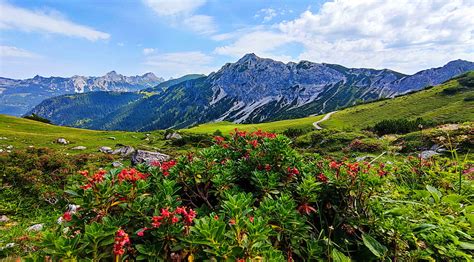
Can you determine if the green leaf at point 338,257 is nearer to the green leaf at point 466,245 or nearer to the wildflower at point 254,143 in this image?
the green leaf at point 466,245

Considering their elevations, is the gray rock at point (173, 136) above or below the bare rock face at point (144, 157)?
below

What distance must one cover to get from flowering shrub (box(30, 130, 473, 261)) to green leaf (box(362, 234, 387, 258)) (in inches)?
0.4

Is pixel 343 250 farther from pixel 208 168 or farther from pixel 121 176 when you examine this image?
pixel 121 176

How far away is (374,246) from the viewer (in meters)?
Answer: 3.43

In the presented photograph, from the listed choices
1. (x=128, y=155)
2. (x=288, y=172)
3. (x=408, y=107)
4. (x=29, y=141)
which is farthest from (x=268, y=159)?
(x=408, y=107)

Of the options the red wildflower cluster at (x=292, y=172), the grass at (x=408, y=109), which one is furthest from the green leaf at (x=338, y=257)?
the grass at (x=408, y=109)

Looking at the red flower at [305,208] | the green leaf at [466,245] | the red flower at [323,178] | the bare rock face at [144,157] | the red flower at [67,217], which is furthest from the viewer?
the bare rock face at [144,157]

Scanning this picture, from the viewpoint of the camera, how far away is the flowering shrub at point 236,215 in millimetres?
2604

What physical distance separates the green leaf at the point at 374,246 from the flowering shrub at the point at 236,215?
0.01 meters

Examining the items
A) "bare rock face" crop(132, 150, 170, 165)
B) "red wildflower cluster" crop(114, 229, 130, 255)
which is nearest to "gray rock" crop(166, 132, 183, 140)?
"bare rock face" crop(132, 150, 170, 165)

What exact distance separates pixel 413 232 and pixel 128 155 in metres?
27.8

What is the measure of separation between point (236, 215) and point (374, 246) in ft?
6.13

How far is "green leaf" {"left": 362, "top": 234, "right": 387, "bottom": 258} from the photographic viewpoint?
10.9 ft

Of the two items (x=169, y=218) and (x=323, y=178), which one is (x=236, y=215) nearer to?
(x=169, y=218)
